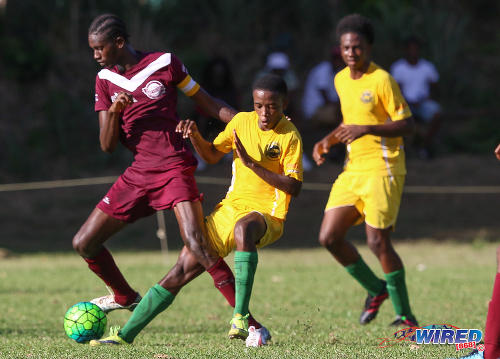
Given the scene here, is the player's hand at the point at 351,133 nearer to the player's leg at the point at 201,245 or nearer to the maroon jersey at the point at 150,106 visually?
the maroon jersey at the point at 150,106

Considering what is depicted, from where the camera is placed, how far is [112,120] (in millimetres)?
6961

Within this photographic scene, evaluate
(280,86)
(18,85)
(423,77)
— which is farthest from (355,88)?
(18,85)

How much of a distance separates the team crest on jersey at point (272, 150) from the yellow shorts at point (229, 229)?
1.40ft

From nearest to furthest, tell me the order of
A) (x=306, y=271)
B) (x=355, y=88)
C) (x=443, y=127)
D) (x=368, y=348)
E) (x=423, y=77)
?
(x=368, y=348) → (x=355, y=88) → (x=306, y=271) → (x=423, y=77) → (x=443, y=127)

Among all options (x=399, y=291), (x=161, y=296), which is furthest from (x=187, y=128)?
(x=399, y=291)

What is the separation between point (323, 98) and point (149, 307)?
12.1m

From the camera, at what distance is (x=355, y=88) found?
7.97 metres

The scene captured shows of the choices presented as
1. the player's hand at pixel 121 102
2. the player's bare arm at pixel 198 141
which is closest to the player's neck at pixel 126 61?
the player's hand at pixel 121 102

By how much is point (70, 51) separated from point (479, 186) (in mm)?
10327

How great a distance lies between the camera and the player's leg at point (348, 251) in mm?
8062

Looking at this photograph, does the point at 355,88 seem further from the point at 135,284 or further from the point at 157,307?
the point at 135,284

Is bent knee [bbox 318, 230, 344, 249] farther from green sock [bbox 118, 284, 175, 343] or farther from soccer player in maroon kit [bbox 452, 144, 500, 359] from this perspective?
soccer player in maroon kit [bbox 452, 144, 500, 359]

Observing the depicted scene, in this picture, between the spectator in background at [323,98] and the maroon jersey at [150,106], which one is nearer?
the maroon jersey at [150,106]

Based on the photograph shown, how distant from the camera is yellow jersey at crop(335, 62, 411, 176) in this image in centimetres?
784
